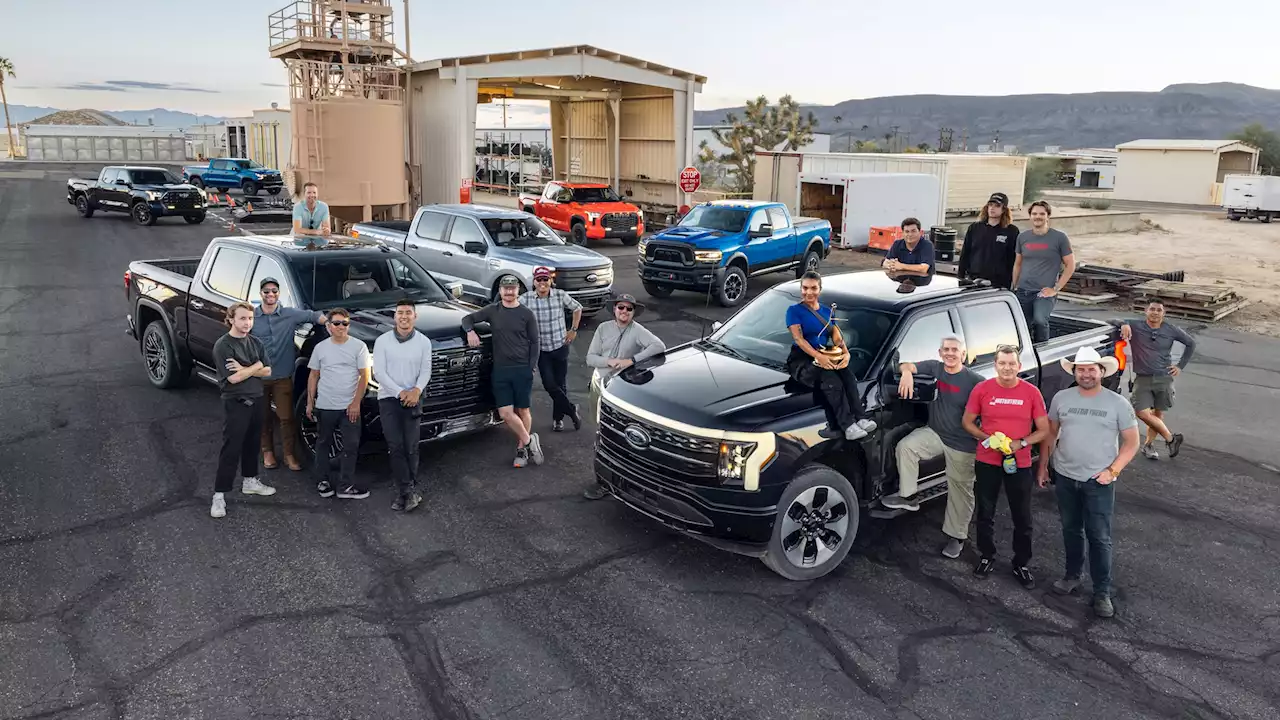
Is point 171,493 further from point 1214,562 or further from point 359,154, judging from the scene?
point 359,154

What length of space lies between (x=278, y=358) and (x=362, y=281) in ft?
5.20

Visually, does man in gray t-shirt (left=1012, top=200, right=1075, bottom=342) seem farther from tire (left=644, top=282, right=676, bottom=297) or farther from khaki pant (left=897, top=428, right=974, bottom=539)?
tire (left=644, top=282, right=676, bottom=297)

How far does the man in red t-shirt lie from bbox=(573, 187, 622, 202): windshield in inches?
866

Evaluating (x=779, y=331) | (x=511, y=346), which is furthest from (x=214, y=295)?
(x=779, y=331)

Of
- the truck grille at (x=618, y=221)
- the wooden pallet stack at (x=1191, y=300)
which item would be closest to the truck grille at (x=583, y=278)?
the wooden pallet stack at (x=1191, y=300)

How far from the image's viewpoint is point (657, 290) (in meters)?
17.8

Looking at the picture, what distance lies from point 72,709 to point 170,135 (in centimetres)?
9881

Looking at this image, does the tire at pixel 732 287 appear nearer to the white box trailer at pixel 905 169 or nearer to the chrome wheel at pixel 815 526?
the chrome wheel at pixel 815 526

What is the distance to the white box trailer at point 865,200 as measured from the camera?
85.7 feet

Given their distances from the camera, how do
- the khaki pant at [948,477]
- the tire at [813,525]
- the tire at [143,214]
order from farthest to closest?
the tire at [143,214]
the khaki pant at [948,477]
the tire at [813,525]

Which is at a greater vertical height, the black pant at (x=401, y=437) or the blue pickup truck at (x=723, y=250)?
the blue pickup truck at (x=723, y=250)

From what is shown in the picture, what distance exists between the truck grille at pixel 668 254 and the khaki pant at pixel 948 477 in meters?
10.5

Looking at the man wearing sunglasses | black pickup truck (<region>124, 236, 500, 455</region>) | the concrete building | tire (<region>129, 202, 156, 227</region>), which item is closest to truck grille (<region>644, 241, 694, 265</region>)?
A: black pickup truck (<region>124, 236, 500, 455</region>)

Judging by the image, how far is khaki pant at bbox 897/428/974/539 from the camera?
6.33m
